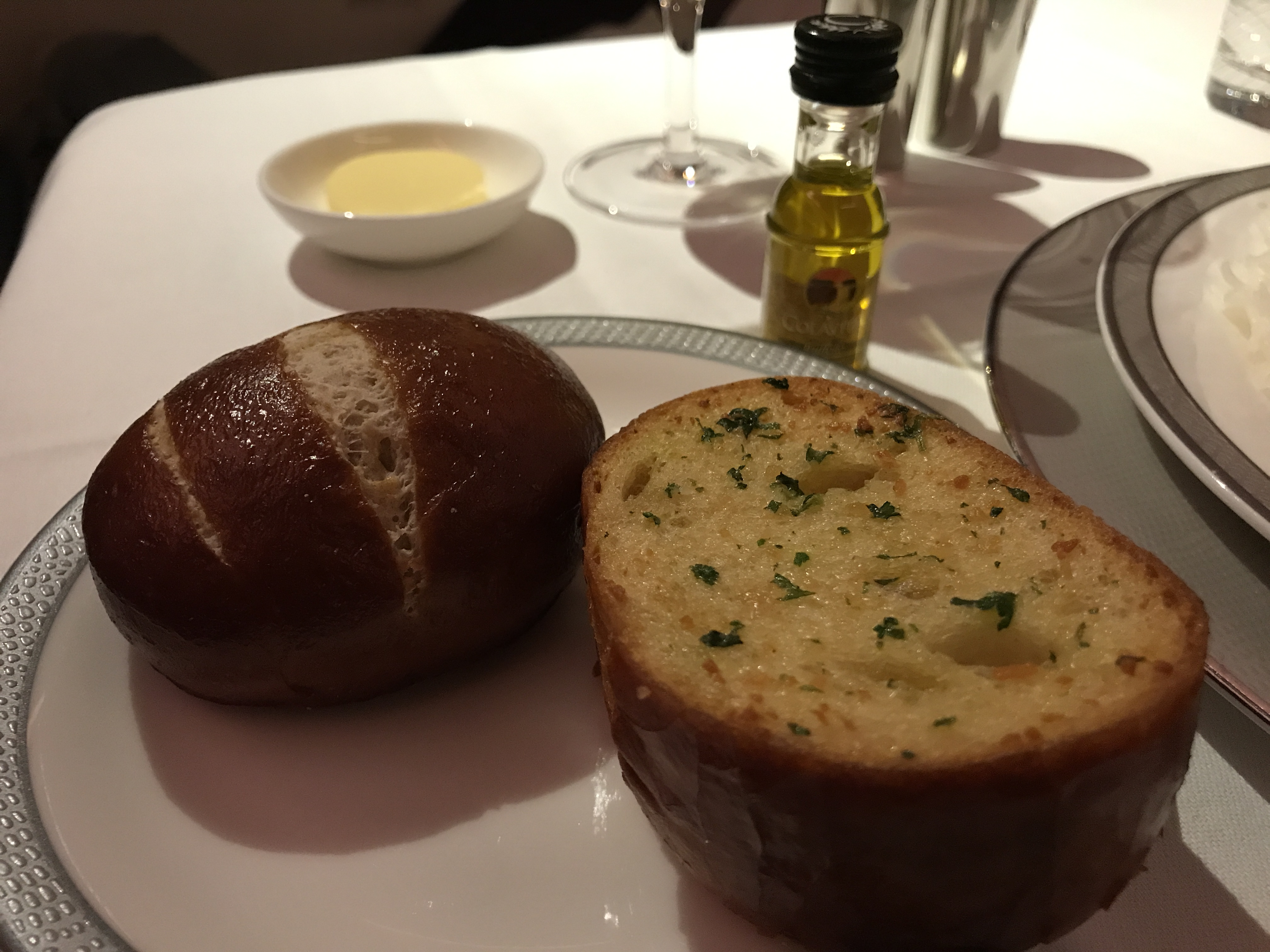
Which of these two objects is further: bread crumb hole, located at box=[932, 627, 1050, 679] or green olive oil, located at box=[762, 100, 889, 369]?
green olive oil, located at box=[762, 100, 889, 369]

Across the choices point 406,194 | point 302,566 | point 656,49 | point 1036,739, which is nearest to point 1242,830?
point 1036,739

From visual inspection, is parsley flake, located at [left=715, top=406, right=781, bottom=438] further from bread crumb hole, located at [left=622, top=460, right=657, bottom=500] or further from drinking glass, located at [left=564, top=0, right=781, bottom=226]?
drinking glass, located at [left=564, top=0, right=781, bottom=226]

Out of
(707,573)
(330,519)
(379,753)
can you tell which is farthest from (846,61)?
(379,753)

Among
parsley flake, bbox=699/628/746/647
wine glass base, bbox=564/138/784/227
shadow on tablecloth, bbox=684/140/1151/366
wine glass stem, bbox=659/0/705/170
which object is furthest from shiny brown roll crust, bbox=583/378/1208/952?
wine glass stem, bbox=659/0/705/170

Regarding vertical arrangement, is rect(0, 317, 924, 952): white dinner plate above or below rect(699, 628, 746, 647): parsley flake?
below

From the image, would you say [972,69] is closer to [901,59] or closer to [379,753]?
[901,59]

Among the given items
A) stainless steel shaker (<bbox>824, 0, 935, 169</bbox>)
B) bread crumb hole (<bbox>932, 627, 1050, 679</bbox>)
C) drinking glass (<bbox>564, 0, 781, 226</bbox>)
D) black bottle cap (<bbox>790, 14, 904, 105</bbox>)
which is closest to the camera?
bread crumb hole (<bbox>932, 627, 1050, 679</bbox>)

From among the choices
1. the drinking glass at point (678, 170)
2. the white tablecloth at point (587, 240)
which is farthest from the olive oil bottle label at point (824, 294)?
the drinking glass at point (678, 170)
